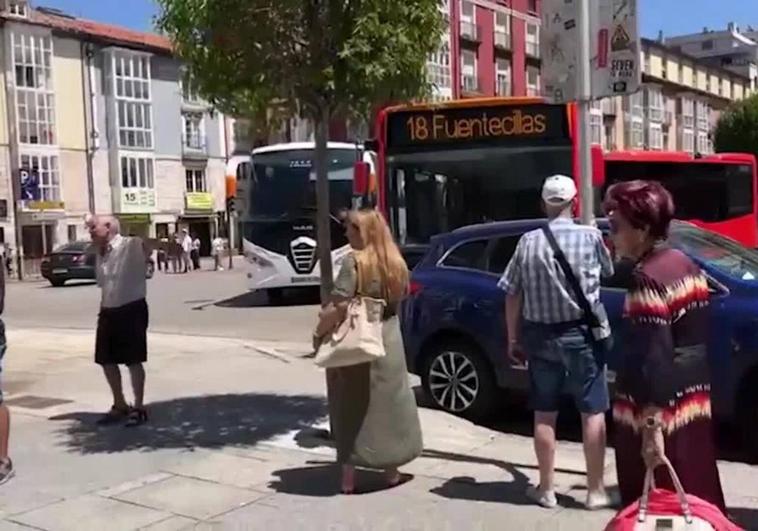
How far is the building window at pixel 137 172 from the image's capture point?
55906 millimetres

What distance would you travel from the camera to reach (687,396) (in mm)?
3955

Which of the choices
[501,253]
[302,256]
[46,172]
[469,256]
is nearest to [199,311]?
→ [302,256]

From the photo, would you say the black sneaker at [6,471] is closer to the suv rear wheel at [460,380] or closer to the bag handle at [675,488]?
the suv rear wheel at [460,380]

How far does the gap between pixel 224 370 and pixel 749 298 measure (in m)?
6.41

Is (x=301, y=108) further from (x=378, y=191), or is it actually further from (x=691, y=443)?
(x=378, y=191)

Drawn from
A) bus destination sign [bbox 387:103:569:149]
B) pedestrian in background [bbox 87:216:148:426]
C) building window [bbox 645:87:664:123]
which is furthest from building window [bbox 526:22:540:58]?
pedestrian in background [bbox 87:216:148:426]

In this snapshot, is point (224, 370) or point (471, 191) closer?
point (224, 370)

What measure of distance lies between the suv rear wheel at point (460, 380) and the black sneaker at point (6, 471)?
338 cm

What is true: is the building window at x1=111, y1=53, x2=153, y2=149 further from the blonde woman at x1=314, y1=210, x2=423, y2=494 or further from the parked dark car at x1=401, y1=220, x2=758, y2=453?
the blonde woman at x1=314, y1=210, x2=423, y2=494

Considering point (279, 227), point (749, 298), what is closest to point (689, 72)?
point (279, 227)

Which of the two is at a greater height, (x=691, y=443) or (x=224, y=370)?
(x=691, y=443)

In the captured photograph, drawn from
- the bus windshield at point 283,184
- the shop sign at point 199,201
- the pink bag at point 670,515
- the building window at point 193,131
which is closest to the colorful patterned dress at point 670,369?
the pink bag at point 670,515

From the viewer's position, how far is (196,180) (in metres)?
61.2

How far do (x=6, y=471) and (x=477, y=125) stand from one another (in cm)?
794
